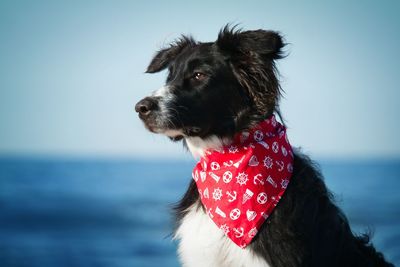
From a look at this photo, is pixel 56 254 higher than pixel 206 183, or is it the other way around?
pixel 206 183

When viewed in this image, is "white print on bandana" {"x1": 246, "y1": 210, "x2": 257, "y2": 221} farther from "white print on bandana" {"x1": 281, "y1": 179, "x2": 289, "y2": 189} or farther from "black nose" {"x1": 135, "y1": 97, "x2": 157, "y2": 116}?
"black nose" {"x1": 135, "y1": 97, "x2": 157, "y2": 116}

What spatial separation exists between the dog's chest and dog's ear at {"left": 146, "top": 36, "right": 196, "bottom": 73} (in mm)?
1701

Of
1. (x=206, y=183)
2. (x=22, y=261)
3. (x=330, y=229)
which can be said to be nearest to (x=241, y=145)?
(x=206, y=183)

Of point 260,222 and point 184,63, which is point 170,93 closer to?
point 184,63

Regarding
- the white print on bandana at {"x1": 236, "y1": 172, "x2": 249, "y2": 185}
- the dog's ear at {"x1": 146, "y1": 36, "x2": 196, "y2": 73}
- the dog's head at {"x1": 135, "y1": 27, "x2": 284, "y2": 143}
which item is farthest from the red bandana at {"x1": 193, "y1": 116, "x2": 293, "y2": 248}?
the dog's ear at {"x1": 146, "y1": 36, "x2": 196, "y2": 73}

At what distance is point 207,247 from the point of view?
4.59 m

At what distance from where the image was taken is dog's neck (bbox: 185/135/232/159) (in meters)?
4.84

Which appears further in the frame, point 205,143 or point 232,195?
point 205,143

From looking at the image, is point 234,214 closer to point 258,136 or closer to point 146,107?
point 258,136

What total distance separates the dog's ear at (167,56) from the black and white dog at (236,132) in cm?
54

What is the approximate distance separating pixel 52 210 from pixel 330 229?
16.4 meters

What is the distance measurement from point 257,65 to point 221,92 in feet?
1.44

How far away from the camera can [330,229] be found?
4.59 meters

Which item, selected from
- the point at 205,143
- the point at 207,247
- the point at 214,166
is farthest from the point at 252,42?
the point at 207,247
